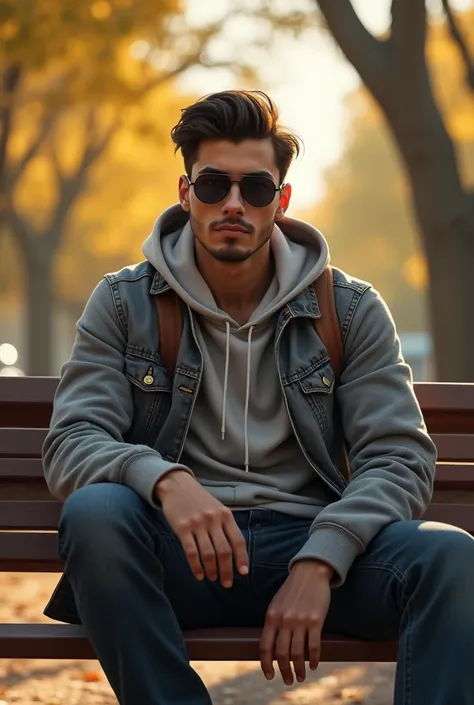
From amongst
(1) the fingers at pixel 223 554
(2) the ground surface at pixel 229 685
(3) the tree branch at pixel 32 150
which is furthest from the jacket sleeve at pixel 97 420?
(3) the tree branch at pixel 32 150

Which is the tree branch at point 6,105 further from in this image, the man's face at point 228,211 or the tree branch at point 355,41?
the man's face at point 228,211

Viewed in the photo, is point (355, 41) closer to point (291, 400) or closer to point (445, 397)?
point (445, 397)

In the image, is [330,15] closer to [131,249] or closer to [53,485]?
[53,485]

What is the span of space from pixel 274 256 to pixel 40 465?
1.09 metres

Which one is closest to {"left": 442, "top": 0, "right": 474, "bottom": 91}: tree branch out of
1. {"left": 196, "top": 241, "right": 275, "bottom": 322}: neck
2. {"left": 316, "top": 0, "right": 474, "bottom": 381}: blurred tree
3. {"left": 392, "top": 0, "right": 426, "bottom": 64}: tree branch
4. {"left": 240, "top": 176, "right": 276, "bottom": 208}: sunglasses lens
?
{"left": 316, "top": 0, "right": 474, "bottom": 381}: blurred tree

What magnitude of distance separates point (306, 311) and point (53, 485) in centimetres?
96

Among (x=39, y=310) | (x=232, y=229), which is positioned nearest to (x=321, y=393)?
(x=232, y=229)

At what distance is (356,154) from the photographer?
47375mm

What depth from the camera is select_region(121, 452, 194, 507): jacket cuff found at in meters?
3.64

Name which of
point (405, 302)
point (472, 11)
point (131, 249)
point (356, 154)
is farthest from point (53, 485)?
point (405, 302)

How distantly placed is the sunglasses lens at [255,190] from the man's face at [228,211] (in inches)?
0.5

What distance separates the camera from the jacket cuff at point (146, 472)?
3639mm

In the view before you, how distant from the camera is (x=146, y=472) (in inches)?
144

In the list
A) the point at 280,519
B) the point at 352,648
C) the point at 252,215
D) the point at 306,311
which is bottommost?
the point at 352,648
